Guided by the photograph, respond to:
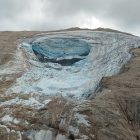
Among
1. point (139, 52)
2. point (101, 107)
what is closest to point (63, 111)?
point (101, 107)

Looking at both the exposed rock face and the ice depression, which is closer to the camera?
the exposed rock face

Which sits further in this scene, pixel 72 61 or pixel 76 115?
pixel 72 61

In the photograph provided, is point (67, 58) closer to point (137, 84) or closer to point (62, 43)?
point (62, 43)

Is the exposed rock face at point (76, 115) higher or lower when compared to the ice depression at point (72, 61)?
lower

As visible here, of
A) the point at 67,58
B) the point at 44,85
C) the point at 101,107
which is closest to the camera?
the point at 101,107

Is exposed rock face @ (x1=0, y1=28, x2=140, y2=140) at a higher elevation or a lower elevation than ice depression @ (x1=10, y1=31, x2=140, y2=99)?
lower

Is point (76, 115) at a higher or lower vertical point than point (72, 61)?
lower

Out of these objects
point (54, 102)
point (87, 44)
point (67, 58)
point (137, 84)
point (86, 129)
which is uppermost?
point (87, 44)

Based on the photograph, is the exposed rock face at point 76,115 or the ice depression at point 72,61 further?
the ice depression at point 72,61
